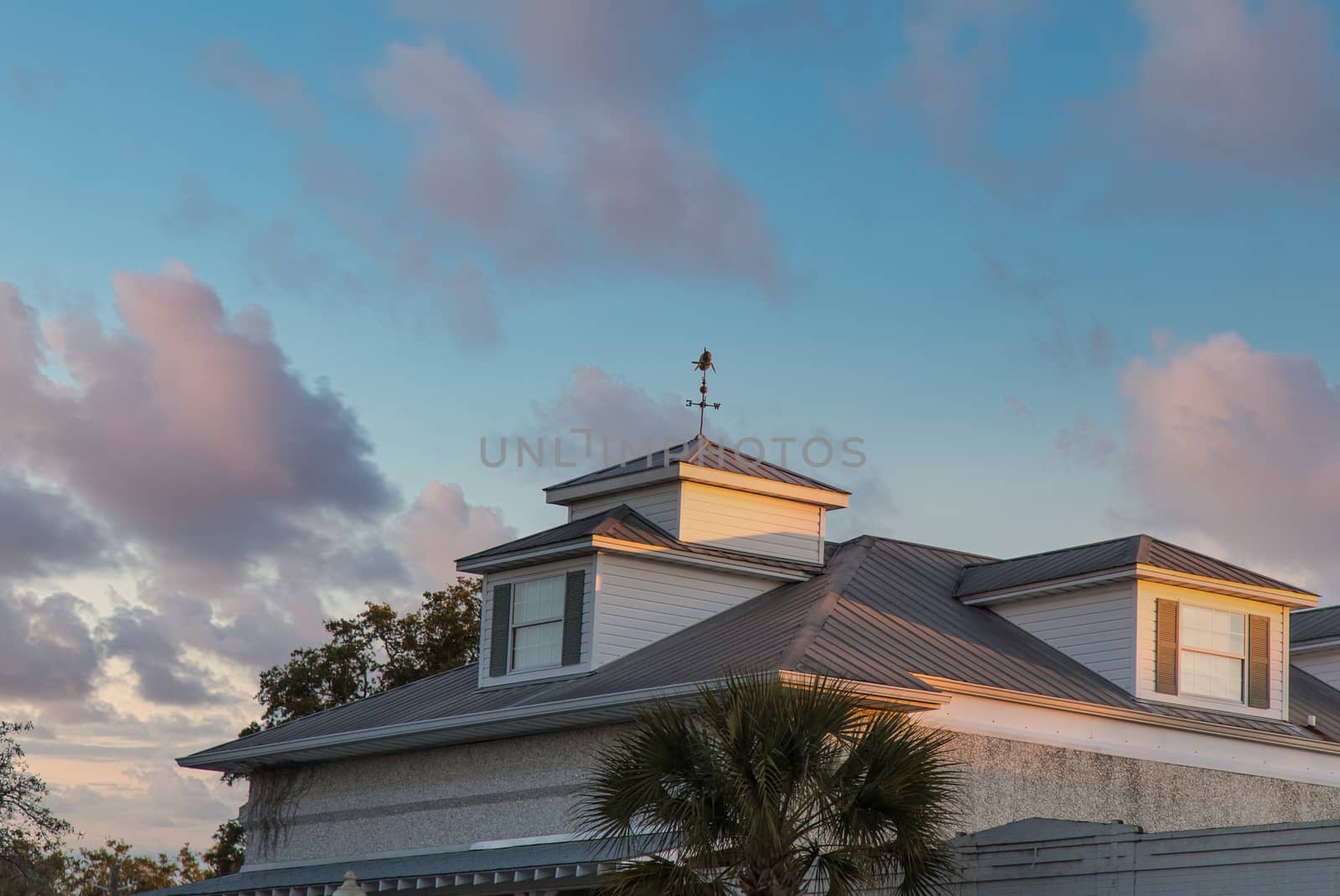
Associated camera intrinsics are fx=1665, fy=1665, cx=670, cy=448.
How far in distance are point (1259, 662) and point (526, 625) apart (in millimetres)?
11059

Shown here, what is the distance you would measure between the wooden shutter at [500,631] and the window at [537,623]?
0.13 m

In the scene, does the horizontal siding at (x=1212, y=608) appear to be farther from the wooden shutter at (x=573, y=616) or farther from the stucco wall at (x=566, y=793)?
the wooden shutter at (x=573, y=616)

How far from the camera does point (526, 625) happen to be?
2505cm

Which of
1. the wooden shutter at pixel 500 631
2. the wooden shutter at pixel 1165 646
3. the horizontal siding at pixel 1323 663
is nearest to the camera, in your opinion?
the wooden shutter at pixel 1165 646

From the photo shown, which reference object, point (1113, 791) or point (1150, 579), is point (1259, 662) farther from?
point (1113, 791)

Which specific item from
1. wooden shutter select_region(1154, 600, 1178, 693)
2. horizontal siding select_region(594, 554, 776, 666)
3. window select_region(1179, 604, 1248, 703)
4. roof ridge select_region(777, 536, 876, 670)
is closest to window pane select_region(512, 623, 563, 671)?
horizontal siding select_region(594, 554, 776, 666)

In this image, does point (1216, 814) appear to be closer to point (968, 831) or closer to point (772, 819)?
point (968, 831)

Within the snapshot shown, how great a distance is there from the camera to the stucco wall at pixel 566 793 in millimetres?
21875

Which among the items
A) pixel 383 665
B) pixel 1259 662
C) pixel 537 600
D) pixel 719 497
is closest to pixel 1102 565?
pixel 1259 662

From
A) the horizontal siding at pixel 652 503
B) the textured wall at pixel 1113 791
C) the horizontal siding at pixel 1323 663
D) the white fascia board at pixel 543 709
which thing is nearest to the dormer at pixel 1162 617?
the textured wall at pixel 1113 791

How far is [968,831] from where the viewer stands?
2083 cm

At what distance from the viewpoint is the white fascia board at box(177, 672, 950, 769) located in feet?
66.0

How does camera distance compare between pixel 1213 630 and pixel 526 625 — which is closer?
pixel 1213 630

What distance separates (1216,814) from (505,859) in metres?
10.3
